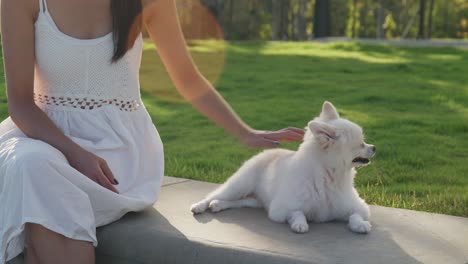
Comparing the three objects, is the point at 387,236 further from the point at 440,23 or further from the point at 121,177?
the point at 440,23

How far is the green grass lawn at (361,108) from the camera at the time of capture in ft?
20.2

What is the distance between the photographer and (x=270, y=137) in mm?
3605

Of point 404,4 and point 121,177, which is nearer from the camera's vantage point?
point 121,177

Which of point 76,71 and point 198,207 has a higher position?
point 76,71

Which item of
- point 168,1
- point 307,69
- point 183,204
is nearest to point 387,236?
point 183,204

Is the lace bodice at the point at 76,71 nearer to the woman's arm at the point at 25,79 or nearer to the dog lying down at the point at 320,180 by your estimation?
the woman's arm at the point at 25,79

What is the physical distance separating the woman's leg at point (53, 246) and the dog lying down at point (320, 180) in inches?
Answer: 35.2

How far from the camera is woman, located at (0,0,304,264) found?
3.05 metres

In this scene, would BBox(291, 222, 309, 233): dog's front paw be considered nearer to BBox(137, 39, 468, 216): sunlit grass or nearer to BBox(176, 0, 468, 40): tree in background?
BBox(137, 39, 468, 216): sunlit grass

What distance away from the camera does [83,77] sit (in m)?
3.56

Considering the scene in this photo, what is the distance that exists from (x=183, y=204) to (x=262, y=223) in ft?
1.86

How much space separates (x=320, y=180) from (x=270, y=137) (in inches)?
14.6

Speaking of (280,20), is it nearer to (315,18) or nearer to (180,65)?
(315,18)

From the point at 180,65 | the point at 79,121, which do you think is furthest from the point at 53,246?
the point at 180,65
